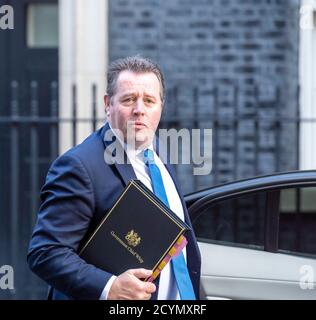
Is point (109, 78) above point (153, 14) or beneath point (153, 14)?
beneath

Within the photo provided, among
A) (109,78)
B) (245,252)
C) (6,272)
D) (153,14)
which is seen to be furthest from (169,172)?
(153,14)

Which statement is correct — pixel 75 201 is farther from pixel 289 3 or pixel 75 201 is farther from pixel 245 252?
pixel 289 3

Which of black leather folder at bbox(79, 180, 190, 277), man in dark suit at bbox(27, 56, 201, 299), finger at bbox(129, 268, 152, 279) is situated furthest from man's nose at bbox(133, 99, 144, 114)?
finger at bbox(129, 268, 152, 279)

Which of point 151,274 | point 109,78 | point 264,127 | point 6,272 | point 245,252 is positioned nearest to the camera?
point 151,274

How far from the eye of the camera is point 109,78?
245 centimetres

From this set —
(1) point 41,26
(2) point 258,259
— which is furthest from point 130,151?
(1) point 41,26

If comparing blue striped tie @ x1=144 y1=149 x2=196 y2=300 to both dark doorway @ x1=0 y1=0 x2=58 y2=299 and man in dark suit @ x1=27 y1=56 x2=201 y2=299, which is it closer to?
man in dark suit @ x1=27 y1=56 x2=201 y2=299

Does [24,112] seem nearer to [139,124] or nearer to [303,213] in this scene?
[303,213]

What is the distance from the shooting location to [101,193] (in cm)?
229

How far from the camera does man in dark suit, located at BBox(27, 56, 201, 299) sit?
7.25 ft

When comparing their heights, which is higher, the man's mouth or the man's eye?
the man's eye

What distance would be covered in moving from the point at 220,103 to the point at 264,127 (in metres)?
0.44

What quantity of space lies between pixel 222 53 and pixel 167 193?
4.46 metres

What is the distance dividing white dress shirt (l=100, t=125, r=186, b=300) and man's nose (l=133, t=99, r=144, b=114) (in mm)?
127
